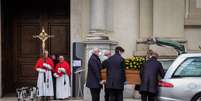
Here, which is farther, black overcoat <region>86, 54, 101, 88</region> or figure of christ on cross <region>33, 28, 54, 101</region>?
figure of christ on cross <region>33, 28, 54, 101</region>

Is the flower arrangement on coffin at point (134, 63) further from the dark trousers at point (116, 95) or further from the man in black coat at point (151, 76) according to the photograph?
the man in black coat at point (151, 76)

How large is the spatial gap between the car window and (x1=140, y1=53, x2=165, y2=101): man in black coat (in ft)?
2.64

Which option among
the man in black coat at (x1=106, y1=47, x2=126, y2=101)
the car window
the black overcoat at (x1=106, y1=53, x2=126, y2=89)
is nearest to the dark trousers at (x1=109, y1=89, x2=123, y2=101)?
the man in black coat at (x1=106, y1=47, x2=126, y2=101)

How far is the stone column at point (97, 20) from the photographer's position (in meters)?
17.7

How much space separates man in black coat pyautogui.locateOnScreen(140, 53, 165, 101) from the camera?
12.9 meters

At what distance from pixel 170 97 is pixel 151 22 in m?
6.49

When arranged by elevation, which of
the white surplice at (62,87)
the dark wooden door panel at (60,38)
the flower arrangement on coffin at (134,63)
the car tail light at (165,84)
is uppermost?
the dark wooden door panel at (60,38)

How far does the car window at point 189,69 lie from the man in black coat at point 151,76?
0.80 m

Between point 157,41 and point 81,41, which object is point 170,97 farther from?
point 81,41

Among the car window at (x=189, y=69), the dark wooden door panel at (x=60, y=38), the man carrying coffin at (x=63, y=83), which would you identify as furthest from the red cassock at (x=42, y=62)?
the car window at (x=189, y=69)

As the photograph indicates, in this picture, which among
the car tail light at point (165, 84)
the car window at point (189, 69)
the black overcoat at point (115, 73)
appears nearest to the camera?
the car tail light at point (165, 84)

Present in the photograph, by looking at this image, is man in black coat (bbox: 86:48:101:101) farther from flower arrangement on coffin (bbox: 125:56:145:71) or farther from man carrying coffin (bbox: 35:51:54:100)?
man carrying coffin (bbox: 35:51:54:100)

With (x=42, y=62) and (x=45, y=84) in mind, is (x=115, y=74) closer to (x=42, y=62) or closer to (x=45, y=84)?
(x=42, y=62)

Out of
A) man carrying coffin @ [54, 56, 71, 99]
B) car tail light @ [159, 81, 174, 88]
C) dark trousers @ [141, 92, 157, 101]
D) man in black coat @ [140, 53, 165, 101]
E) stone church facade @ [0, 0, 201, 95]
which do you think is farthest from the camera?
stone church facade @ [0, 0, 201, 95]
